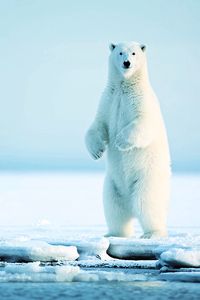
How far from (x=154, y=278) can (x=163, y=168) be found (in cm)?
276

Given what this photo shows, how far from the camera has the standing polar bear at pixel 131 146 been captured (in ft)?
29.1

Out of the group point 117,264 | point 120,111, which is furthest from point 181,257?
point 120,111

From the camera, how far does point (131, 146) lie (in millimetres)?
8734

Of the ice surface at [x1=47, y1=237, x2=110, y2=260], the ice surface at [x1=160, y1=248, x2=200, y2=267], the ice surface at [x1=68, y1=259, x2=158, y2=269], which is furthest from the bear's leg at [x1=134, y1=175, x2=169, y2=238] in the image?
the ice surface at [x1=160, y1=248, x2=200, y2=267]

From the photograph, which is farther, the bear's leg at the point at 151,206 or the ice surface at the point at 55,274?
the bear's leg at the point at 151,206

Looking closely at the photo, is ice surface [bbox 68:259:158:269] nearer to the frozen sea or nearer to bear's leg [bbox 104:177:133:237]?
the frozen sea

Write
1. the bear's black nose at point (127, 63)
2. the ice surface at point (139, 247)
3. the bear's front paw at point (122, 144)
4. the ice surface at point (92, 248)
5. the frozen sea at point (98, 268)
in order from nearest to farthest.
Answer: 1. the frozen sea at point (98, 268)
2. the ice surface at point (92, 248)
3. the ice surface at point (139, 247)
4. the bear's front paw at point (122, 144)
5. the bear's black nose at point (127, 63)

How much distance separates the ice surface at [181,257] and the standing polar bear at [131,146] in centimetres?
219

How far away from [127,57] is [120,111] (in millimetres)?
587

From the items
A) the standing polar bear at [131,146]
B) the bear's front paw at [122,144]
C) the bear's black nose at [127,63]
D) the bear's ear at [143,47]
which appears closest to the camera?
the bear's front paw at [122,144]

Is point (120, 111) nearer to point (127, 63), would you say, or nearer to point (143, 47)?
point (127, 63)

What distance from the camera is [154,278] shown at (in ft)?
20.9

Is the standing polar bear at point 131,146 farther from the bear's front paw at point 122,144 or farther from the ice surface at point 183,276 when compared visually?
the ice surface at point 183,276

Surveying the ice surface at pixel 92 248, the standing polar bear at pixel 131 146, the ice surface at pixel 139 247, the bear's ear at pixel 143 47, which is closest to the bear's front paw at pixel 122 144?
the standing polar bear at pixel 131 146
